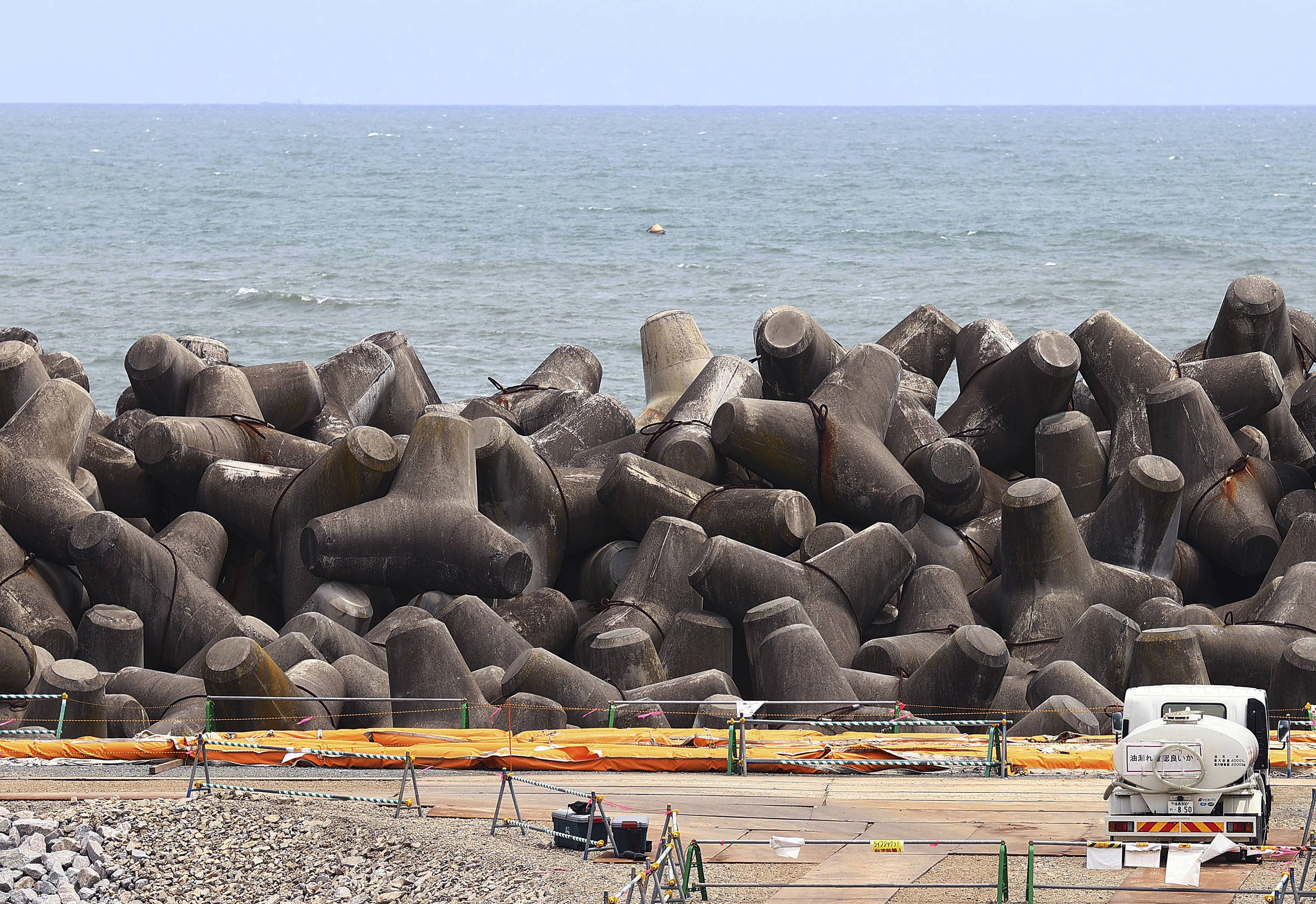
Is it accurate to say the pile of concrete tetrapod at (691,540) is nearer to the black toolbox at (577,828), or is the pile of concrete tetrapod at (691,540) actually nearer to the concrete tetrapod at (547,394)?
the concrete tetrapod at (547,394)

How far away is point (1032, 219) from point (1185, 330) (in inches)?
1062

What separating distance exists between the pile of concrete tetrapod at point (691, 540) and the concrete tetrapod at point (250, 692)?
0.06 feet

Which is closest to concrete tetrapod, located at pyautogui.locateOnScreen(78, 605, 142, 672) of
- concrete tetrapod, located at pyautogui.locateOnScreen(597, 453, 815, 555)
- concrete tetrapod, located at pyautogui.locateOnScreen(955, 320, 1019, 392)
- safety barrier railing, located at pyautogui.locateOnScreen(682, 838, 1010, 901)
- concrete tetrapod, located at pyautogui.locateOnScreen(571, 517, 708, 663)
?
concrete tetrapod, located at pyautogui.locateOnScreen(571, 517, 708, 663)

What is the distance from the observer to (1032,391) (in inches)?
548

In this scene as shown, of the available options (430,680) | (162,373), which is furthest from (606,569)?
(162,373)

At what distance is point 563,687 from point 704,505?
114 inches

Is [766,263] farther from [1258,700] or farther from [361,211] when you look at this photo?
[1258,700]

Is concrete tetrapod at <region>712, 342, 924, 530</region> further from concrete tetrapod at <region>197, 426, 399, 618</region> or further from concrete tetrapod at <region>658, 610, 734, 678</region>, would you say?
concrete tetrapod at <region>197, 426, 399, 618</region>

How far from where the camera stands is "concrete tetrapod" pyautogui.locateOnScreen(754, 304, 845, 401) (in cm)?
1426

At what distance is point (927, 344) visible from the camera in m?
16.1

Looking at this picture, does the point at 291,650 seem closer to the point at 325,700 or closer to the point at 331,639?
the point at 331,639

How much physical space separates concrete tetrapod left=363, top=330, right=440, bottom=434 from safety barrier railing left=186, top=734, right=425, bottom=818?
685cm

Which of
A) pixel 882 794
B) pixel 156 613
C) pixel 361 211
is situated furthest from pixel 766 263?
pixel 882 794

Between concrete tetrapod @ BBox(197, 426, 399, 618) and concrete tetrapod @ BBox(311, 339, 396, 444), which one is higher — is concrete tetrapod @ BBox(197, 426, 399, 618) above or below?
below
